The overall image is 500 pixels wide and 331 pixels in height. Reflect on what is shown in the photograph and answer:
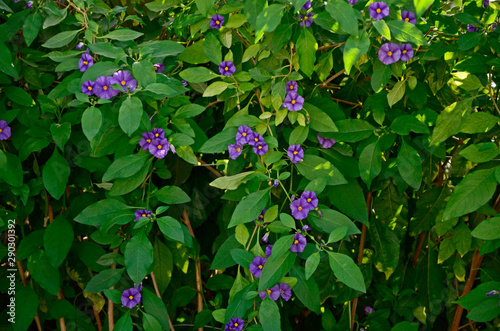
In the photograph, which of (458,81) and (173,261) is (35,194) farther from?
(458,81)

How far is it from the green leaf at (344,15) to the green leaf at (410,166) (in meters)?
0.41

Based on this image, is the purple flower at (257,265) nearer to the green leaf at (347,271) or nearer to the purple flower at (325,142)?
the green leaf at (347,271)

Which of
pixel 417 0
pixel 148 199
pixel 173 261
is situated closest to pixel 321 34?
pixel 417 0

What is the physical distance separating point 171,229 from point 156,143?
0.76ft

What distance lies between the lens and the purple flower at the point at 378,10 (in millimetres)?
1215

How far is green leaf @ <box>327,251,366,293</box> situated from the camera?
1243 mm

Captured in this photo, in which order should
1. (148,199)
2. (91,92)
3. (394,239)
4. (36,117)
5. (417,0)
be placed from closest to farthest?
(417,0) → (91,92) → (148,199) → (36,117) → (394,239)

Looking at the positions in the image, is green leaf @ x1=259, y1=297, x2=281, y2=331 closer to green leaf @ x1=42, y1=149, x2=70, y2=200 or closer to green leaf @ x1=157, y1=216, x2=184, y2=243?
green leaf @ x1=157, y1=216, x2=184, y2=243

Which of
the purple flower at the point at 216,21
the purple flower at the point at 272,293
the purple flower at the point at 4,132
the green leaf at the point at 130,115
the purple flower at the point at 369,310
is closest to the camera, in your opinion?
the green leaf at the point at 130,115

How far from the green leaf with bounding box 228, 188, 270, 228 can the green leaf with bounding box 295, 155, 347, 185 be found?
5.4 inches

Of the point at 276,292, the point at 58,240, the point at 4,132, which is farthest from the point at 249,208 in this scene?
the point at 4,132

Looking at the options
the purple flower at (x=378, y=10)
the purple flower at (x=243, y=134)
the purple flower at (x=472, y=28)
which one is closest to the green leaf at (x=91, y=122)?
the purple flower at (x=243, y=134)

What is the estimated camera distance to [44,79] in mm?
1660

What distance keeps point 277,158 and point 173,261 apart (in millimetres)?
628
